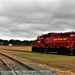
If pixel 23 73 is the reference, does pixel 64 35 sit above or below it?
above

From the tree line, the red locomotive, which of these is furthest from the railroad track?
the tree line

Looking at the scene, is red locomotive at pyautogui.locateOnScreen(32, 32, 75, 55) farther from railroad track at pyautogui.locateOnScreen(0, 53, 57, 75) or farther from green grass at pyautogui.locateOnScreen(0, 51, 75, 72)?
railroad track at pyautogui.locateOnScreen(0, 53, 57, 75)

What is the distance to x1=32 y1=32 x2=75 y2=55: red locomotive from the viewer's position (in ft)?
141

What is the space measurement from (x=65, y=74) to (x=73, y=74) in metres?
0.52

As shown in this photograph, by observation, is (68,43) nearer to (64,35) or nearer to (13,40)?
(64,35)

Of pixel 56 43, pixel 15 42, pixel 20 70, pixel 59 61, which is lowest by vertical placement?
pixel 20 70

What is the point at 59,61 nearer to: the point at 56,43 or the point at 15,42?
the point at 56,43

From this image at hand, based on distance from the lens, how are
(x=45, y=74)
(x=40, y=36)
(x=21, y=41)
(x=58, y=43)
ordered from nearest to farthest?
(x=45, y=74) → (x=58, y=43) → (x=40, y=36) → (x=21, y=41)

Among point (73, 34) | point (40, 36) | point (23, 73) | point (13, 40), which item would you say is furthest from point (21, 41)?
point (23, 73)

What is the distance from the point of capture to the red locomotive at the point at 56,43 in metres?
43.1

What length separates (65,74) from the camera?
16.8m

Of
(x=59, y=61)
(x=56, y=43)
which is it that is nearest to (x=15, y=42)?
(x=56, y=43)

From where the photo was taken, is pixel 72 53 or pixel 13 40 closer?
pixel 72 53

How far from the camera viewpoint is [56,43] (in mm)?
47031
